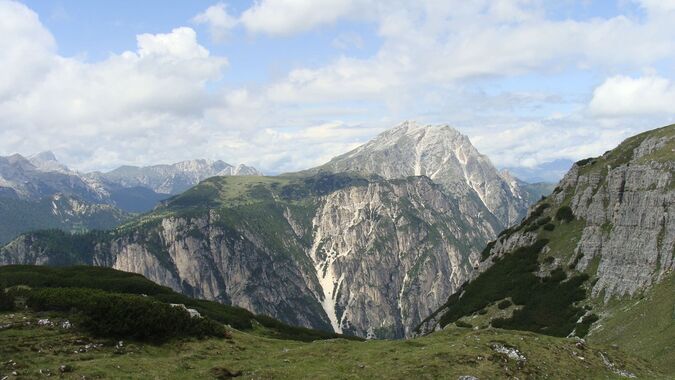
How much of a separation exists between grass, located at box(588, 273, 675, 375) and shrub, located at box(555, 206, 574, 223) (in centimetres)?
4583

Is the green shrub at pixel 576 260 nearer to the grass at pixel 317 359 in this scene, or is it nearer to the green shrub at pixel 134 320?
the grass at pixel 317 359

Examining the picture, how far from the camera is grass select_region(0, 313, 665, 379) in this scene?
41.2 m

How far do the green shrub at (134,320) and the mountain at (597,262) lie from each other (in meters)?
56.3

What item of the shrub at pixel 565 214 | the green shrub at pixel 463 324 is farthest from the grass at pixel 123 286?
the shrub at pixel 565 214

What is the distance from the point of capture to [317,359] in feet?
156

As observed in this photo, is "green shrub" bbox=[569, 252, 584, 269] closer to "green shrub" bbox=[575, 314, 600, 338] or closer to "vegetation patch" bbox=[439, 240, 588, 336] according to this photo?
"vegetation patch" bbox=[439, 240, 588, 336]

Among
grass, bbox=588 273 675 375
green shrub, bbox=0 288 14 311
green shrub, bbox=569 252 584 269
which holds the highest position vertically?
green shrub, bbox=0 288 14 311

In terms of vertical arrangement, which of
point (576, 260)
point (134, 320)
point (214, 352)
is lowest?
point (576, 260)

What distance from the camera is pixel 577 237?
134250 mm

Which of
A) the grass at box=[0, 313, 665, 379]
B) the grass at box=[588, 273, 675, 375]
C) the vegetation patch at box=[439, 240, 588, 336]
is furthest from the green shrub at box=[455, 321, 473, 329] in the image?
the grass at box=[0, 313, 665, 379]

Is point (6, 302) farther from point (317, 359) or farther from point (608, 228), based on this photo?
point (608, 228)

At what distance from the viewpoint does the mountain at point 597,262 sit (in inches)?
3514

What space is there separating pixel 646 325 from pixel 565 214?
7358 cm

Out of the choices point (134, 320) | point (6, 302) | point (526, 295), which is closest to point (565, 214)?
point (526, 295)
